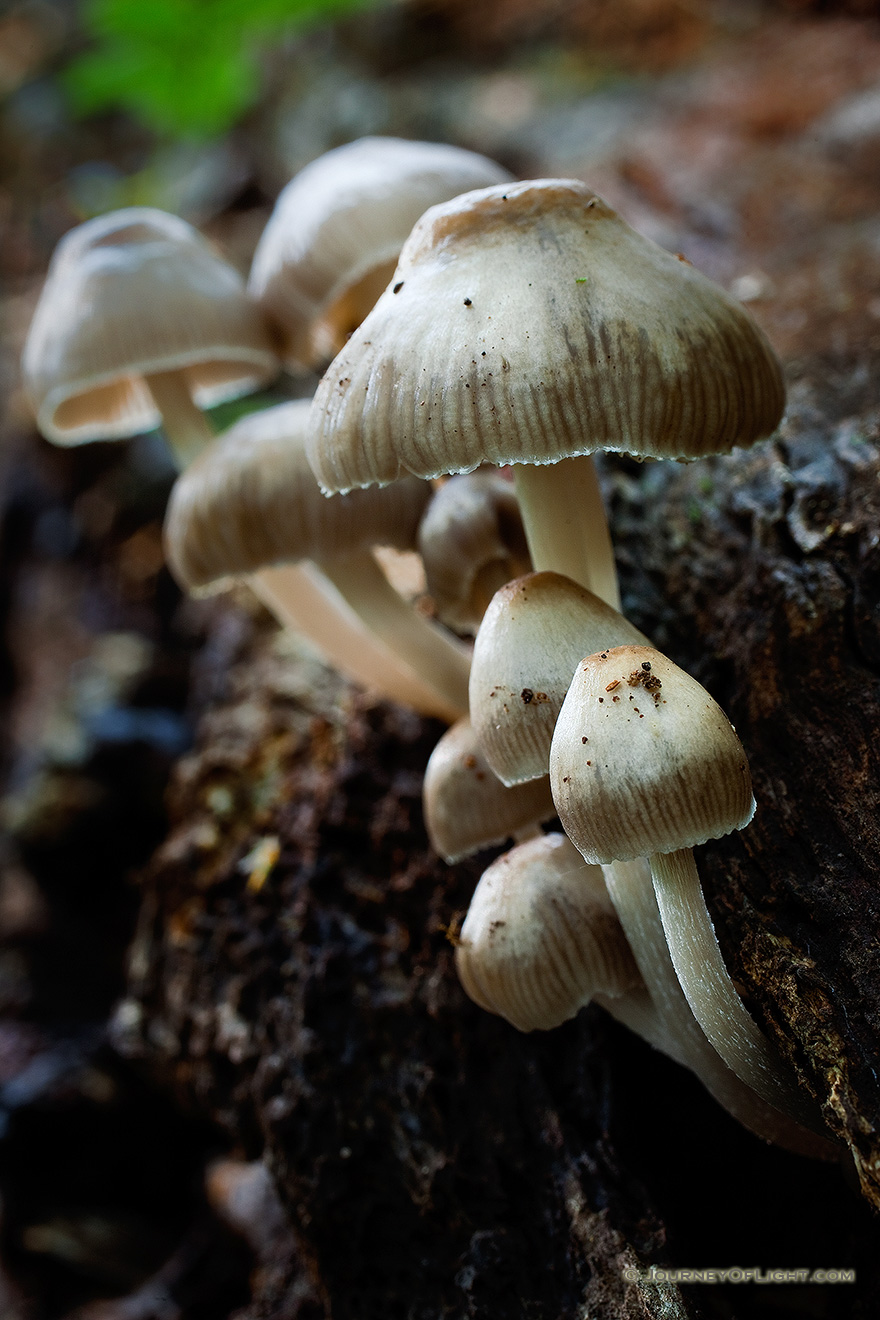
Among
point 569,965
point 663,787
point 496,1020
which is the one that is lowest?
point 496,1020

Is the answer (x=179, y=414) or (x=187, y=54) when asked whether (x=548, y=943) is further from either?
(x=187, y=54)

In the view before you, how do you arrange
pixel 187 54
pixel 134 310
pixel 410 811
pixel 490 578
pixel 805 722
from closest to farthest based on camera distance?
1. pixel 805 722
2. pixel 490 578
3. pixel 134 310
4. pixel 410 811
5. pixel 187 54

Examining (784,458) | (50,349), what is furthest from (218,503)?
(784,458)

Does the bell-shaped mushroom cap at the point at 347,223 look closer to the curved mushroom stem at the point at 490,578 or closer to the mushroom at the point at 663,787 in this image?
the curved mushroom stem at the point at 490,578

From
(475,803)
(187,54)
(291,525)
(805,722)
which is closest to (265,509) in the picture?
(291,525)

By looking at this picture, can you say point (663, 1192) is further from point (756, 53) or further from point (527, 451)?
point (756, 53)

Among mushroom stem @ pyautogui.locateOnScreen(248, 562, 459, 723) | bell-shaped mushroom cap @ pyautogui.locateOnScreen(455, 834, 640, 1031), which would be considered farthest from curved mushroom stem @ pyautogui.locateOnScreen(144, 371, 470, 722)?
bell-shaped mushroom cap @ pyautogui.locateOnScreen(455, 834, 640, 1031)

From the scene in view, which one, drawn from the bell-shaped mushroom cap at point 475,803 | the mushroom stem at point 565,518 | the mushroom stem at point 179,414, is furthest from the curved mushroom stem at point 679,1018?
the mushroom stem at point 179,414
